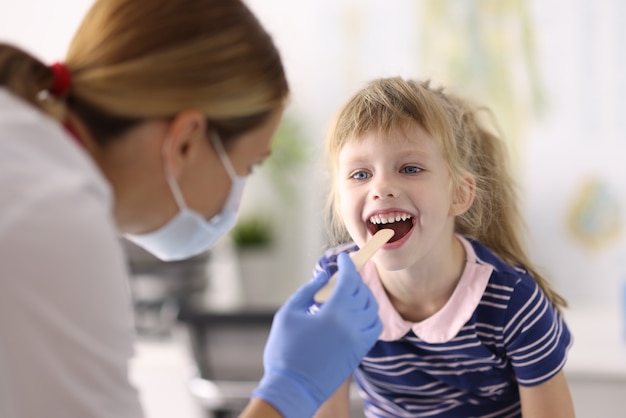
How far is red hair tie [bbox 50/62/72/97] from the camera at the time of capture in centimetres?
94

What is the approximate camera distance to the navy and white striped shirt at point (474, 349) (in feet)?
3.84

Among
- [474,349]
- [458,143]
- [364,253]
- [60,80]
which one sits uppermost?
[60,80]

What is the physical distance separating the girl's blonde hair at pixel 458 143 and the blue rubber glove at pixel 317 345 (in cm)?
22

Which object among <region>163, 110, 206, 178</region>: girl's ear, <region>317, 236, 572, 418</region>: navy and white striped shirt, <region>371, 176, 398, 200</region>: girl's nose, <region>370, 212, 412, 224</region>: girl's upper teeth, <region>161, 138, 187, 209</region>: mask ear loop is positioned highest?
<region>163, 110, 206, 178</region>: girl's ear

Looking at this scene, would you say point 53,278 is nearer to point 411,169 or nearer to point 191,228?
point 191,228

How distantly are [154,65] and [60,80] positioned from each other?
4.5 inches

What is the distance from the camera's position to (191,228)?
109 centimetres

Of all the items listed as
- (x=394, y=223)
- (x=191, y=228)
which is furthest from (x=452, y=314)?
(x=191, y=228)

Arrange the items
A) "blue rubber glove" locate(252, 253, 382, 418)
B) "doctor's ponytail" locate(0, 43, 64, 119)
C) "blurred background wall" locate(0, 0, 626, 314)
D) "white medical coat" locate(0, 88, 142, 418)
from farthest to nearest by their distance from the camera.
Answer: "blurred background wall" locate(0, 0, 626, 314) → "blue rubber glove" locate(252, 253, 382, 418) → "doctor's ponytail" locate(0, 43, 64, 119) → "white medical coat" locate(0, 88, 142, 418)

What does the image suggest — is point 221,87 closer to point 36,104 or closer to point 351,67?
point 36,104

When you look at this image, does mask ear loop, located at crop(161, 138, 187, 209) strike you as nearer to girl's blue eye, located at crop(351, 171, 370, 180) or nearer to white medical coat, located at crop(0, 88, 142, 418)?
white medical coat, located at crop(0, 88, 142, 418)

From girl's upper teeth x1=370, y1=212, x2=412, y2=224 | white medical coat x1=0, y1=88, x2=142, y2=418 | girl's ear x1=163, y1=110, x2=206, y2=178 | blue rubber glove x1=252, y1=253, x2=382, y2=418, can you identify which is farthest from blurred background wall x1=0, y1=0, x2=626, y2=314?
white medical coat x1=0, y1=88, x2=142, y2=418

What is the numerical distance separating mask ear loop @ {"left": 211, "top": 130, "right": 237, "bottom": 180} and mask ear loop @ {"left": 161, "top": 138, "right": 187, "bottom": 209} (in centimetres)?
6

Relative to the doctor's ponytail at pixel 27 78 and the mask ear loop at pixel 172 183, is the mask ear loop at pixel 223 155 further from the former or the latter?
the doctor's ponytail at pixel 27 78
